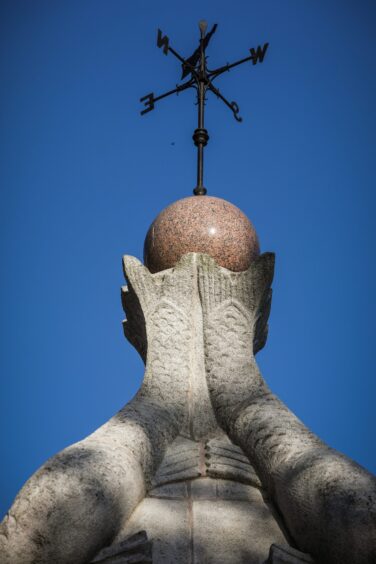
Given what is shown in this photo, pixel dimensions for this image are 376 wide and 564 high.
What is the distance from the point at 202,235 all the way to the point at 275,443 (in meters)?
1.74

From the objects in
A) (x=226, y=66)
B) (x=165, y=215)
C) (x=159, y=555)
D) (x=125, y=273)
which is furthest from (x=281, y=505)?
(x=226, y=66)

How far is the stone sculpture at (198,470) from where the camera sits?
2100mm

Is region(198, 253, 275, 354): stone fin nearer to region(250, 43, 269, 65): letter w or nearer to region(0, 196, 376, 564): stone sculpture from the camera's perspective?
region(0, 196, 376, 564): stone sculpture

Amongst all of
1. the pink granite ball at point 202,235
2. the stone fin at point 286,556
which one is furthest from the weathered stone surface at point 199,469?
the pink granite ball at point 202,235

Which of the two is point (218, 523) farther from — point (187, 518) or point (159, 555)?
point (159, 555)

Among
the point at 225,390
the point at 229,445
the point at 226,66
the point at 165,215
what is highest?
the point at 226,66

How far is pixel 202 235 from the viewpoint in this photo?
13.1 feet

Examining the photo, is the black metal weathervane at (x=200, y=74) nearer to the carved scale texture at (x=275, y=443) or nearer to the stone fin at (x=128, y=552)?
the carved scale texture at (x=275, y=443)

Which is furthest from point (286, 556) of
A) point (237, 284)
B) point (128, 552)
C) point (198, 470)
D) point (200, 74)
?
point (200, 74)

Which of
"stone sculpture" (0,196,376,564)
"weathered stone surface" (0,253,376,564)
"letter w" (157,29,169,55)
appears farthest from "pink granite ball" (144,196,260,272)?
"letter w" (157,29,169,55)

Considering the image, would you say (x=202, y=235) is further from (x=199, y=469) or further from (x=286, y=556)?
(x=286, y=556)

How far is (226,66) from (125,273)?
2.45 m

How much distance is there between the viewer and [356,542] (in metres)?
1.98

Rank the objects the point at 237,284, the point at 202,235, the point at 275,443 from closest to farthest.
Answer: the point at 275,443 → the point at 237,284 → the point at 202,235
